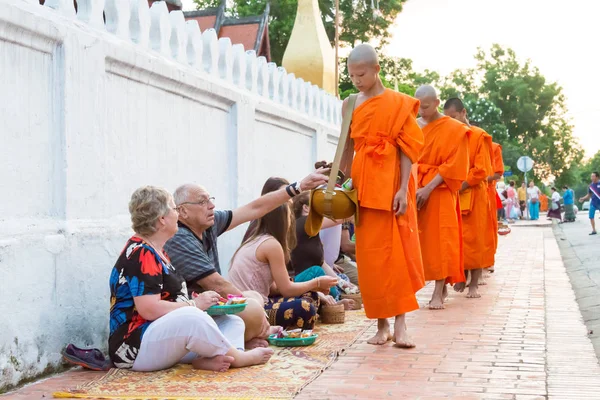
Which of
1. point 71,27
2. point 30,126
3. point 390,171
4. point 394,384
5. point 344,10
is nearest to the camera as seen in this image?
point 394,384

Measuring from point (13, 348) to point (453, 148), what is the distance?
4.68 meters

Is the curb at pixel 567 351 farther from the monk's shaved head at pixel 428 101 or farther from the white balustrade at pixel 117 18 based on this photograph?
the white balustrade at pixel 117 18

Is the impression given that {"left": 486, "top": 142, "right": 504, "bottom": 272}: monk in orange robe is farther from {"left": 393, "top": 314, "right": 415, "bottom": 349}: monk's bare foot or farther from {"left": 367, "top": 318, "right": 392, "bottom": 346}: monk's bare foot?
{"left": 393, "top": 314, "right": 415, "bottom": 349}: monk's bare foot

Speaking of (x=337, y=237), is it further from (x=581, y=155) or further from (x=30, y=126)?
(x=581, y=155)

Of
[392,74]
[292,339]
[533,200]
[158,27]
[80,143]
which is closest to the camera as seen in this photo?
[80,143]

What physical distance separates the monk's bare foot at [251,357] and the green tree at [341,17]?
30.7 meters

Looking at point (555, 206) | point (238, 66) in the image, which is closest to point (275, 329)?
point (238, 66)

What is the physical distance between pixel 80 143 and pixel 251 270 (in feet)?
5.26

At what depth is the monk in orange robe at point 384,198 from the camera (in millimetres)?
5582

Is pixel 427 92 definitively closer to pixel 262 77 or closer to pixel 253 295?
pixel 262 77

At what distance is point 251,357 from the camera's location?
15.9 feet

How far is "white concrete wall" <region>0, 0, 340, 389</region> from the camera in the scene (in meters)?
4.59

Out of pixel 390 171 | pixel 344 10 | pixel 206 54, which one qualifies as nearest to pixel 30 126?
pixel 390 171

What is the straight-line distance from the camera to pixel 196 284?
5.32 meters
